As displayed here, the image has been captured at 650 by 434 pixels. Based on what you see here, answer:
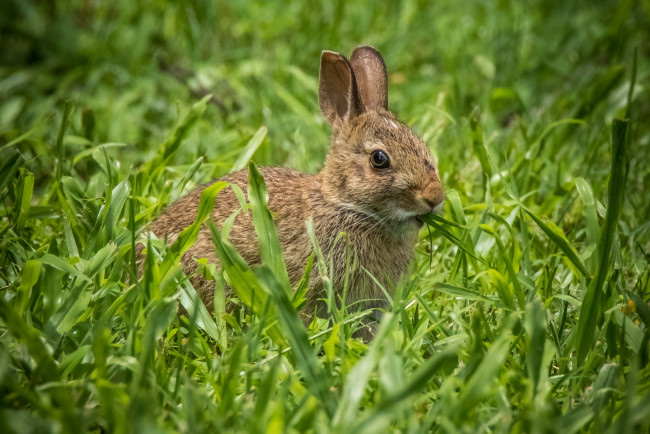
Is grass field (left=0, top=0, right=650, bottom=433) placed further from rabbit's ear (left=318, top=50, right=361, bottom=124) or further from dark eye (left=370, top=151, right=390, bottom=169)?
rabbit's ear (left=318, top=50, right=361, bottom=124)

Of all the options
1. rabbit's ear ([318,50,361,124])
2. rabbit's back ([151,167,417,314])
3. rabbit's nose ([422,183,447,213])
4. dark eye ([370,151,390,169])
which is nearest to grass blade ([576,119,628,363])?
rabbit's nose ([422,183,447,213])

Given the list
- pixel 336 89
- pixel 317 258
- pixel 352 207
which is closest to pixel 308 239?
pixel 317 258

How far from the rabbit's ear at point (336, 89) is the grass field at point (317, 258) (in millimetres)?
598

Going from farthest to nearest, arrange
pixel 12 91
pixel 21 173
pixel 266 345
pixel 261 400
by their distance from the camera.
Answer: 1. pixel 12 91
2. pixel 21 173
3. pixel 266 345
4. pixel 261 400

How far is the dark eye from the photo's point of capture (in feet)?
11.9

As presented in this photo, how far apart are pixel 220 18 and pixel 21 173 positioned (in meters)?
3.62

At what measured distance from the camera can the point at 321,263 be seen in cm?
305

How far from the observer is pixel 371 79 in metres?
4.06

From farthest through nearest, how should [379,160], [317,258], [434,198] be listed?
[379,160], [317,258], [434,198]

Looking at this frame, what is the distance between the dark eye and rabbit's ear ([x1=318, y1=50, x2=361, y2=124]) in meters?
0.40

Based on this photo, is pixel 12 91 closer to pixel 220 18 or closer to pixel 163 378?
pixel 220 18

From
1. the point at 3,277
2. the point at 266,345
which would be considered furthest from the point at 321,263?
the point at 3,277

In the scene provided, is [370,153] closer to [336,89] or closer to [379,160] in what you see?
[379,160]

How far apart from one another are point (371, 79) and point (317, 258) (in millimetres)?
1174
